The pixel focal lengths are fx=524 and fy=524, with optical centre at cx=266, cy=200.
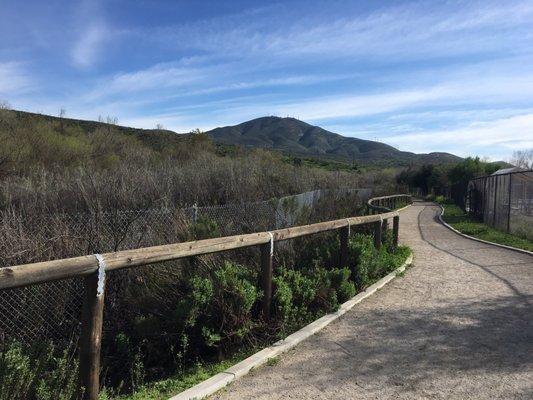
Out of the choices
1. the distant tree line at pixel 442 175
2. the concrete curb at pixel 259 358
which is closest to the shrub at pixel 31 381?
the concrete curb at pixel 259 358

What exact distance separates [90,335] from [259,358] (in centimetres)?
175

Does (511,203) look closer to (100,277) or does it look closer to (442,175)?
(100,277)

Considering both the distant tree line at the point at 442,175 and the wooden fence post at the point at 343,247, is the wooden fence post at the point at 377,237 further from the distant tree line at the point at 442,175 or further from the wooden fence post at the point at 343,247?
the distant tree line at the point at 442,175

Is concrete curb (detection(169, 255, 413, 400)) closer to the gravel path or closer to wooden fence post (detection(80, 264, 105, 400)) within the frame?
the gravel path

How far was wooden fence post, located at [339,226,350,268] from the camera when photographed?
326 inches

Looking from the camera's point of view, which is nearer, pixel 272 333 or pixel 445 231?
pixel 272 333

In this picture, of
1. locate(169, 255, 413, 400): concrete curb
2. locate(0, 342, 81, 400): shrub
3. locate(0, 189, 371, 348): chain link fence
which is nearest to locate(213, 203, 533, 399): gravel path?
locate(169, 255, 413, 400): concrete curb

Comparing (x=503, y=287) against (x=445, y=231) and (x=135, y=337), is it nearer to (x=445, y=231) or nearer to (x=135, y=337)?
(x=135, y=337)

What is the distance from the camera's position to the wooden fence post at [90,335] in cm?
391

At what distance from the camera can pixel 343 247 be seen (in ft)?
27.4

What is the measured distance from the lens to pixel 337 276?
7.37 m

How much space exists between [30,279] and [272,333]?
303 centimetres

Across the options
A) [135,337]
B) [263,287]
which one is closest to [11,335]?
[135,337]

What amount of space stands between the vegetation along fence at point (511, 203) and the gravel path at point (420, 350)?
30.7 ft
